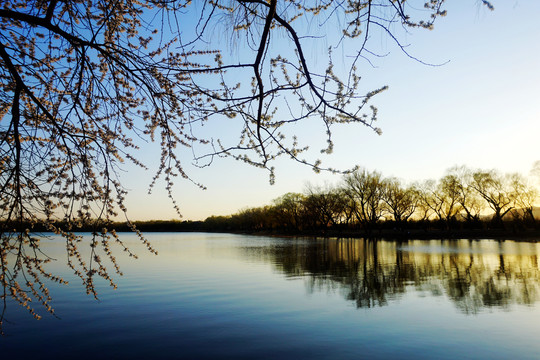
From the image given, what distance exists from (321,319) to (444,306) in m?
4.32

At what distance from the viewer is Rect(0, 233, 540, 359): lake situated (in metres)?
8.17

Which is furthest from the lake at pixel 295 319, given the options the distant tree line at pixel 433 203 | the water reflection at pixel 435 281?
the distant tree line at pixel 433 203

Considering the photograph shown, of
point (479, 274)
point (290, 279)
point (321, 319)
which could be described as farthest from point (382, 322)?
point (479, 274)

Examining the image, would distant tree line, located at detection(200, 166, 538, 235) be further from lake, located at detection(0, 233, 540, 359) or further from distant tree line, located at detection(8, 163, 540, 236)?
lake, located at detection(0, 233, 540, 359)

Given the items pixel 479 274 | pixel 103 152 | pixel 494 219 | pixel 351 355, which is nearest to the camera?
pixel 103 152

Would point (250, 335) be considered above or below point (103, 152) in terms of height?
below

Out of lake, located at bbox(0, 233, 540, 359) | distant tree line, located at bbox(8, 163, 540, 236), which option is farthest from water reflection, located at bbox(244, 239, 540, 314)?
distant tree line, located at bbox(8, 163, 540, 236)

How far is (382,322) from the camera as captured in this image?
10.1 metres

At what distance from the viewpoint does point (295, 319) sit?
10.7m

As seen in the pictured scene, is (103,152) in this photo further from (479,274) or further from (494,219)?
(494,219)

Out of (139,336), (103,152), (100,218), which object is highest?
(103,152)

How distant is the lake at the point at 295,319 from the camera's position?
8.17 metres

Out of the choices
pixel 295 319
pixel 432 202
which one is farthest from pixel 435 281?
pixel 432 202

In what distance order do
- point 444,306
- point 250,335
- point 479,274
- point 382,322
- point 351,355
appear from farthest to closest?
point 479,274
point 444,306
point 382,322
point 250,335
point 351,355
